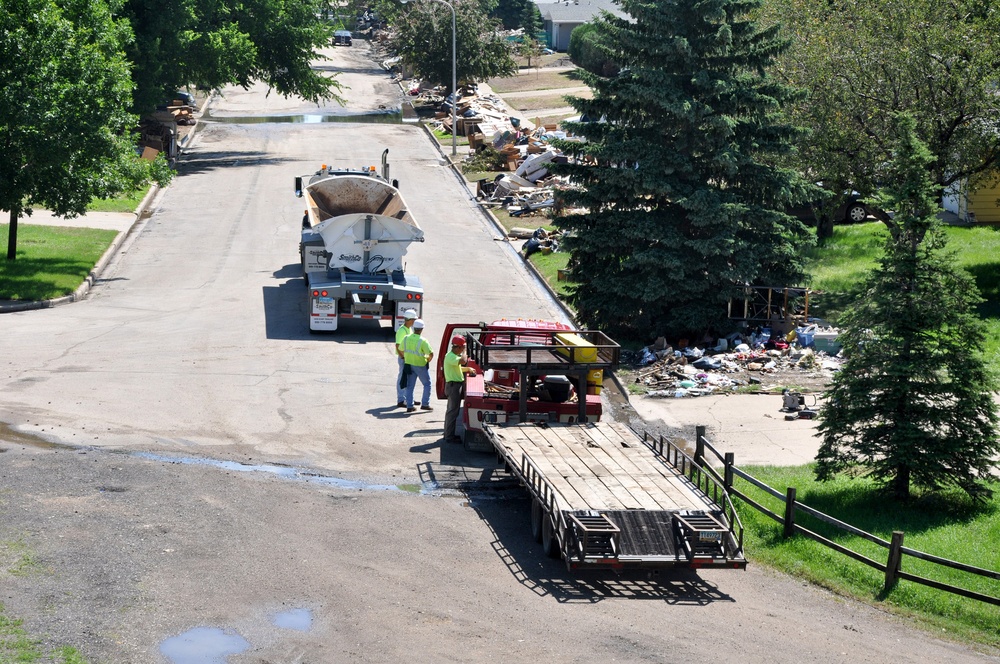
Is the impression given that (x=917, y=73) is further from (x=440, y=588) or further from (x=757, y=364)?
(x=440, y=588)

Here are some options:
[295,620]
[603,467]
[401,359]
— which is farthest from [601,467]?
[401,359]

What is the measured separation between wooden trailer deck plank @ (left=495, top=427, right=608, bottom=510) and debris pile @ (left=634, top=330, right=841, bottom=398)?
20.8 ft

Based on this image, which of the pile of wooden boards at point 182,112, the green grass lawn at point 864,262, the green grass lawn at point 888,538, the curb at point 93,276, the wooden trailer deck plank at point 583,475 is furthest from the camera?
the pile of wooden boards at point 182,112

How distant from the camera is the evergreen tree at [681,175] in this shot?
74.5 feet

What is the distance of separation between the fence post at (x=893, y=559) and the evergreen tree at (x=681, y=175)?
11121 mm

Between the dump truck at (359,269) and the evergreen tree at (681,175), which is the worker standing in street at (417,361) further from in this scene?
the evergreen tree at (681,175)

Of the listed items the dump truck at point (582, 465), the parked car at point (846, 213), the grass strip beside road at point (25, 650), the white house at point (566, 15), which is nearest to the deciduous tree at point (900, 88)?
the parked car at point (846, 213)

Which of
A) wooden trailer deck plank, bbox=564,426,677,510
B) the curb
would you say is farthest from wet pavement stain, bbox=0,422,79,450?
the curb

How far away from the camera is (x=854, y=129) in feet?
85.1

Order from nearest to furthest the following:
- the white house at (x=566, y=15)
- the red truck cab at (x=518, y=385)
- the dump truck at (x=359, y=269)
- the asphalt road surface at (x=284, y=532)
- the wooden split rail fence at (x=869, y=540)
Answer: the asphalt road surface at (x=284, y=532), the wooden split rail fence at (x=869, y=540), the red truck cab at (x=518, y=385), the dump truck at (x=359, y=269), the white house at (x=566, y=15)

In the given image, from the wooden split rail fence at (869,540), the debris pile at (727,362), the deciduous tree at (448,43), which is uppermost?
the deciduous tree at (448,43)

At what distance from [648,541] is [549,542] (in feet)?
3.85

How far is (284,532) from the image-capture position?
12.7 meters

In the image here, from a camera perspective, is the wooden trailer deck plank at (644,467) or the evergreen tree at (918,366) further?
the evergreen tree at (918,366)
